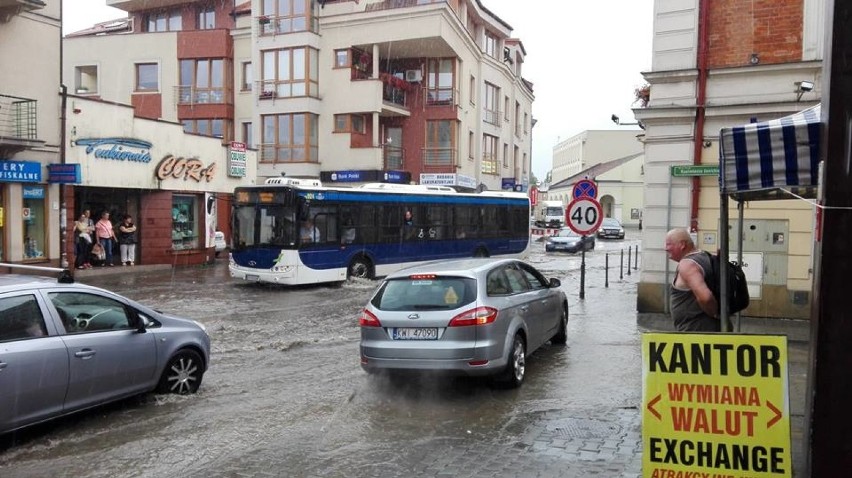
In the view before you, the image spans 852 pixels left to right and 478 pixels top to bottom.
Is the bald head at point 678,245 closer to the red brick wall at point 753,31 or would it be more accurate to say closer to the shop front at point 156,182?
the red brick wall at point 753,31

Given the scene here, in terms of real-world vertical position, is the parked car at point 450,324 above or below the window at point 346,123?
below

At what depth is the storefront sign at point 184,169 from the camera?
24016 mm

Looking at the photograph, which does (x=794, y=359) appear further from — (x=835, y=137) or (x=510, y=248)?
(x=510, y=248)

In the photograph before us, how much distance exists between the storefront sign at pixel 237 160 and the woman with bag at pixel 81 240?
22.2 feet

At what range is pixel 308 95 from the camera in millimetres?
36312

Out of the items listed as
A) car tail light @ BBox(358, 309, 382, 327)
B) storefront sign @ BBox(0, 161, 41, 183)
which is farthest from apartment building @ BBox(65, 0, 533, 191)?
car tail light @ BBox(358, 309, 382, 327)

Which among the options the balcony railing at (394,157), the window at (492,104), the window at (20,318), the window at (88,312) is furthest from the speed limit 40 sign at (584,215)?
the window at (492,104)

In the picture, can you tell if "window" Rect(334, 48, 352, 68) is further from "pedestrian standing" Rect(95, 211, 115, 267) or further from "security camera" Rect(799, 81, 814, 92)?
"security camera" Rect(799, 81, 814, 92)

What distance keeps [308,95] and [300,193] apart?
1943cm

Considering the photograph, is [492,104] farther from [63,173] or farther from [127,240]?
[63,173]

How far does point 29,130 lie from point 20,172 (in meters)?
1.13

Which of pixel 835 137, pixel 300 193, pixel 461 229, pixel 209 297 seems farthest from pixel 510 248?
pixel 835 137

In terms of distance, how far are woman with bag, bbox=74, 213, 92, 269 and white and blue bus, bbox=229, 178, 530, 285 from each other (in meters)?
5.47

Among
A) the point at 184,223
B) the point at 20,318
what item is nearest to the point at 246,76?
the point at 184,223
